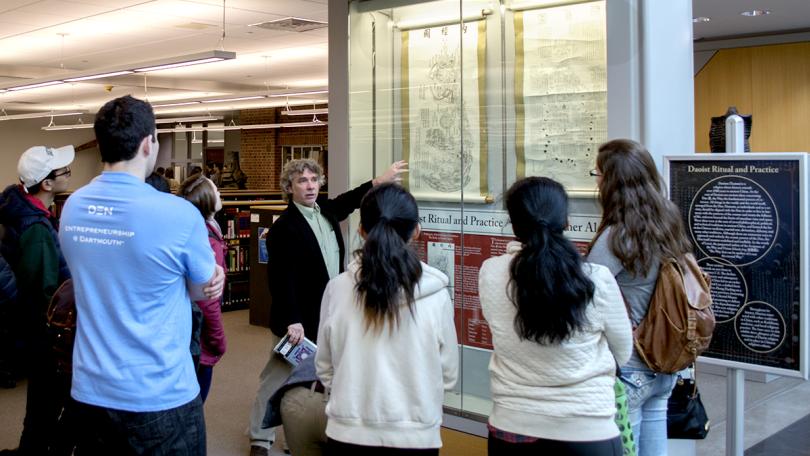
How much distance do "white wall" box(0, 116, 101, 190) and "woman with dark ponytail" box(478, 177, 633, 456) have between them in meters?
22.5

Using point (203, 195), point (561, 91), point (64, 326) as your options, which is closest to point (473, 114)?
point (561, 91)

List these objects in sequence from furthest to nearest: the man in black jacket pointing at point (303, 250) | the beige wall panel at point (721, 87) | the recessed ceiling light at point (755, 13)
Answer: the beige wall panel at point (721, 87)
the recessed ceiling light at point (755, 13)
the man in black jacket pointing at point (303, 250)

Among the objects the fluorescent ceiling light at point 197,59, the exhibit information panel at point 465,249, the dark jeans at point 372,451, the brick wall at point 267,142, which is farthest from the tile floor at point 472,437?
the brick wall at point 267,142

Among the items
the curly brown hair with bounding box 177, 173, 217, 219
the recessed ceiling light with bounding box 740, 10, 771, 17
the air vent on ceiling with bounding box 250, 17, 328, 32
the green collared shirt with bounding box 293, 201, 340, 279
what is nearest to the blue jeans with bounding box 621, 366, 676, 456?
the green collared shirt with bounding box 293, 201, 340, 279

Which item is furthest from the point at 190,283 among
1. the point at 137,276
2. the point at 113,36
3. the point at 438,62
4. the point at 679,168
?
the point at 113,36

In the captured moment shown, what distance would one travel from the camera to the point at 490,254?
405 cm

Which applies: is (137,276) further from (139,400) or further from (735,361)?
(735,361)

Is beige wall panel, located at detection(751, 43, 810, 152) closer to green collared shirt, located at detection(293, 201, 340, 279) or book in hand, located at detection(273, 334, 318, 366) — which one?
green collared shirt, located at detection(293, 201, 340, 279)

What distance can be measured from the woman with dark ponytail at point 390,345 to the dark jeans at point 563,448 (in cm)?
22

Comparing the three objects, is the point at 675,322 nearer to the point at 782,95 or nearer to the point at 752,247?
the point at 752,247

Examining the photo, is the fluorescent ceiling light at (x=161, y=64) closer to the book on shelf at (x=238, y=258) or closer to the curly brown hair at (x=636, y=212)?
the book on shelf at (x=238, y=258)

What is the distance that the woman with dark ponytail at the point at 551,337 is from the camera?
6.88ft

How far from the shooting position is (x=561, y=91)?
3.76 meters

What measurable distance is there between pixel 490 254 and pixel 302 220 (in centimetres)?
96
